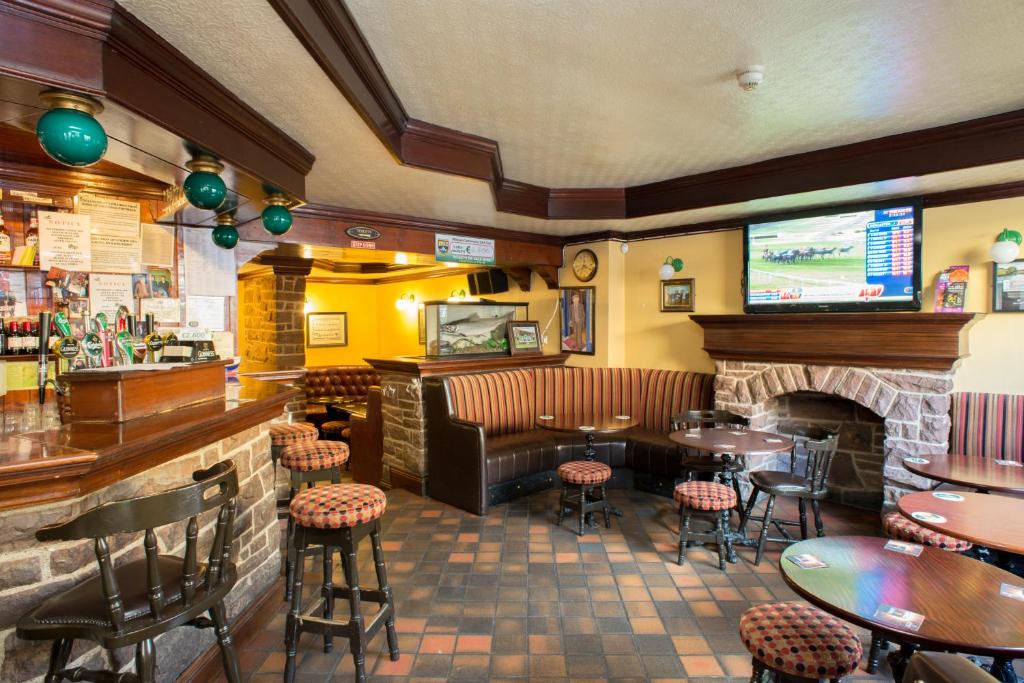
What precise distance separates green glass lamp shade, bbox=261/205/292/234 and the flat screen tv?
4032 mm

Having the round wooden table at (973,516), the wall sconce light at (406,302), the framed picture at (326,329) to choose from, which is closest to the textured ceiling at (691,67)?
the round wooden table at (973,516)

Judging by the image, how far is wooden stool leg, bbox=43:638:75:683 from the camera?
5.14 feet

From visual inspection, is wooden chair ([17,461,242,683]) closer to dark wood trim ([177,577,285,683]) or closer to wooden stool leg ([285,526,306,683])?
wooden stool leg ([285,526,306,683])

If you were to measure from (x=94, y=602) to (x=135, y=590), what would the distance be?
0.32 feet

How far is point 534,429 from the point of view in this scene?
554 cm

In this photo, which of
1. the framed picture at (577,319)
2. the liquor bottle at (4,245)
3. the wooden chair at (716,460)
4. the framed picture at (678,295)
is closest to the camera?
the liquor bottle at (4,245)

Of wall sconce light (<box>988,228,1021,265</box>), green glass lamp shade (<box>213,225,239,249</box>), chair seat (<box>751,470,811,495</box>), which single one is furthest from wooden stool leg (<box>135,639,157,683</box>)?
wall sconce light (<box>988,228,1021,265</box>)

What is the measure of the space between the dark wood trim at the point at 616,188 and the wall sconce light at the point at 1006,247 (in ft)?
2.46

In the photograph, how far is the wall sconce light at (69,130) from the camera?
170cm

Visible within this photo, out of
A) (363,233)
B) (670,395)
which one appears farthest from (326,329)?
(670,395)

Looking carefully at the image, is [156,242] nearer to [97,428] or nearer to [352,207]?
[352,207]

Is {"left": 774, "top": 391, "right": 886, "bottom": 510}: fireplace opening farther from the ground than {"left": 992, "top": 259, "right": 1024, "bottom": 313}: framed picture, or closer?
closer

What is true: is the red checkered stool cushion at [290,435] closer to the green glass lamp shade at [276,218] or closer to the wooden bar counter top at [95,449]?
the wooden bar counter top at [95,449]

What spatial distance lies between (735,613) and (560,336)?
3955 mm
